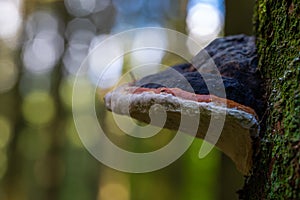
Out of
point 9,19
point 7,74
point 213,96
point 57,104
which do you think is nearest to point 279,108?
point 213,96

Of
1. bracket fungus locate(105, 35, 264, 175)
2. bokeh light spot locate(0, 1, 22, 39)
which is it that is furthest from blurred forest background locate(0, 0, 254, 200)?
bracket fungus locate(105, 35, 264, 175)

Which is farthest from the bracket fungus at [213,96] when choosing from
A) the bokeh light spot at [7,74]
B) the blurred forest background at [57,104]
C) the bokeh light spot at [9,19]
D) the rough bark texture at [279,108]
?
the bokeh light spot at [7,74]

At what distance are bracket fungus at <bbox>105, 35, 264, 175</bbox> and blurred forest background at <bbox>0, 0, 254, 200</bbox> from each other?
6.08 m

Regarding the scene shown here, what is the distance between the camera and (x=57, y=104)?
9023 mm

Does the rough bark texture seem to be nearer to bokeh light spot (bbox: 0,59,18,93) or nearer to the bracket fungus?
the bracket fungus

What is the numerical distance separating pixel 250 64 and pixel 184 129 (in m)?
0.27

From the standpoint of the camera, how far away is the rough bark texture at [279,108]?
0.87 m

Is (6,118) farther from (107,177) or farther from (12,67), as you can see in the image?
(107,177)

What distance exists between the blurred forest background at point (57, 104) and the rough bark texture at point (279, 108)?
612 cm

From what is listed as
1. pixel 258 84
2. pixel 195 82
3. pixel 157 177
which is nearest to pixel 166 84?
pixel 195 82

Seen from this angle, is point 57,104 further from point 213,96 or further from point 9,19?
point 213,96

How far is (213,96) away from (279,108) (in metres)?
0.16

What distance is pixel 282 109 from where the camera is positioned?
941 millimetres

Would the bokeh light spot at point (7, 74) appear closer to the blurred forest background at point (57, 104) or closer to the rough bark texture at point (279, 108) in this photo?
the blurred forest background at point (57, 104)
